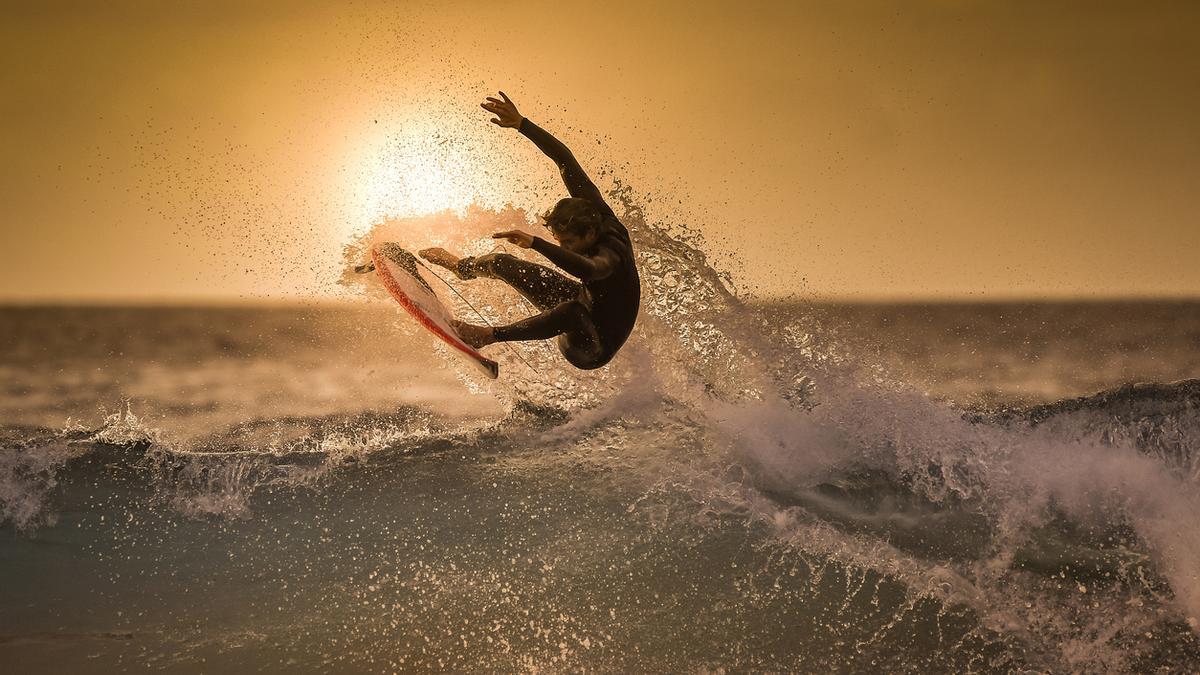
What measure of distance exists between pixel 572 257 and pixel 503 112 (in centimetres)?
112

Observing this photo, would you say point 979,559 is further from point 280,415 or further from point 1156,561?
point 280,415

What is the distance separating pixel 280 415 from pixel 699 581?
788 cm

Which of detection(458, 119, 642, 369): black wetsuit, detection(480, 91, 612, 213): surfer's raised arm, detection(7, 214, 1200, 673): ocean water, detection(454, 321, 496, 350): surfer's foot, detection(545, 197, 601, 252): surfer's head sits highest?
detection(480, 91, 612, 213): surfer's raised arm

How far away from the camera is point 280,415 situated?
11445mm

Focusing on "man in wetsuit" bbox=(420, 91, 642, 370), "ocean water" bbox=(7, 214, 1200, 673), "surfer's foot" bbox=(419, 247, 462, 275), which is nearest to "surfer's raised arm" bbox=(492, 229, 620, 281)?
"man in wetsuit" bbox=(420, 91, 642, 370)

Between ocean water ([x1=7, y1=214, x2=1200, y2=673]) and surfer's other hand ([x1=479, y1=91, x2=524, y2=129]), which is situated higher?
surfer's other hand ([x1=479, y1=91, x2=524, y2=129])

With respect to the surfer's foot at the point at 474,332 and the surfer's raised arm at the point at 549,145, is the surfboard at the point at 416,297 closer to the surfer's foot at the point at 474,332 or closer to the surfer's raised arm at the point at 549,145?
the surfer's foot at the point at 474,332

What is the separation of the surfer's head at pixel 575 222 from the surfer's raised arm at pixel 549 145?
21cm

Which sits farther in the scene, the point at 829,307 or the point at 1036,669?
the point at 829,307

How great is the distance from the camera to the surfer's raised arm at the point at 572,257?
439 cm

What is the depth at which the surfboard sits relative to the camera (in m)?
5.25

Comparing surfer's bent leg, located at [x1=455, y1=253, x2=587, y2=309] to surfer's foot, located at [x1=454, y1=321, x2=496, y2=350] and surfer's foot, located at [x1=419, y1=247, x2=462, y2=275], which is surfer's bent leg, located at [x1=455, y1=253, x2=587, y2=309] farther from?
surfer's foot, located at [x1=454, y1=321, x2=496, y2=350]

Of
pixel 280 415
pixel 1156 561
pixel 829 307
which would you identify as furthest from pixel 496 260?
pixel 829 307

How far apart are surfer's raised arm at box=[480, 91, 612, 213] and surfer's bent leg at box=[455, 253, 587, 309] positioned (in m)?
0.46
